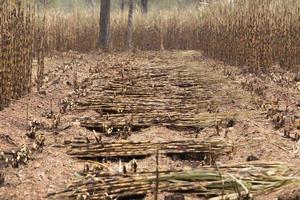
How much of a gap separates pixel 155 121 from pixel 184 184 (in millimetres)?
2102

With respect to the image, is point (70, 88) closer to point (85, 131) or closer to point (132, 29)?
point (85, 131)

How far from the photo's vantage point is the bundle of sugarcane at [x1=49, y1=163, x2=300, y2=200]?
2.76m

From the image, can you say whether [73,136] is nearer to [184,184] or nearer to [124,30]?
[184,184]

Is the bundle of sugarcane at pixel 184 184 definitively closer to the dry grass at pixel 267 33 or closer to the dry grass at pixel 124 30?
the dry grass at pixel 267 33

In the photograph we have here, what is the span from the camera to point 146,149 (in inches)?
149

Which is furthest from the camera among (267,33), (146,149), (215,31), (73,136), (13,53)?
(215,31)

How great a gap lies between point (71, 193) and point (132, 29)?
703 inches

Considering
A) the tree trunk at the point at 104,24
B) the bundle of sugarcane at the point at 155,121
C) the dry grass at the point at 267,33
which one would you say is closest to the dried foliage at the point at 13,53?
the bundle of sugarcane at the point at 155,121

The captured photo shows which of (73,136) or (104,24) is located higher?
(104,24)

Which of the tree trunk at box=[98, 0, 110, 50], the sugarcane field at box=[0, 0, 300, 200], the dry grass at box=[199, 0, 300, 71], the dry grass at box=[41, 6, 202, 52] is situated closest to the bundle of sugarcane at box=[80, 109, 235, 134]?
the sugarcane field at box=[0, 0, 300, 200]

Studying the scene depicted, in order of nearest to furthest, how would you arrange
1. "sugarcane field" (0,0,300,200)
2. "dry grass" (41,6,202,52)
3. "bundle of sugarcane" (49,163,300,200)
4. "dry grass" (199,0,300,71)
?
"bundle of sugarcane" (49,163,300,200) < "sugarcane field" (0,0,300,200) < "dry grass" (199,0,300,71) < "dry grass" (41,6,202,52)

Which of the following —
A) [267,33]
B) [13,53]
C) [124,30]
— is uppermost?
[124,30]

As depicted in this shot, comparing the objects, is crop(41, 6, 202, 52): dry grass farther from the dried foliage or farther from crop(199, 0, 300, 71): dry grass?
the dried foliage

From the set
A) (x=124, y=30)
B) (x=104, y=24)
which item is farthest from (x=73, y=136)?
(x=124, y=30)
